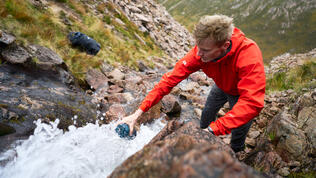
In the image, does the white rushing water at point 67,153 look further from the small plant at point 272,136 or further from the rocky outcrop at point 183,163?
the small plant at point 272,136

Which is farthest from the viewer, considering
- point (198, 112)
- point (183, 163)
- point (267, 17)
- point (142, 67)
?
point (267, 17)

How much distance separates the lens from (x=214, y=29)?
1932 mm

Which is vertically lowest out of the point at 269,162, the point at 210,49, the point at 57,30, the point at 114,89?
the point at 114,89

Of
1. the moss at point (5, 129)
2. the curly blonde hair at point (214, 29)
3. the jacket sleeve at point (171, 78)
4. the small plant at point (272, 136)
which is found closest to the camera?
the curly blonde hair at point (214, 29)

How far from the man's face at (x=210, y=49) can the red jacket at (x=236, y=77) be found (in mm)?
129

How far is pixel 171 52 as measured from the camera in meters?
17.9

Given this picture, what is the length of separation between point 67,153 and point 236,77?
8.95 feet

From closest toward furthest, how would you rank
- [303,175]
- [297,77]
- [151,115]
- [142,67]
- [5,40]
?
1. [303,175]
2. [5,40]
3. [151,115]
4. [297,77]
5. [142,67]

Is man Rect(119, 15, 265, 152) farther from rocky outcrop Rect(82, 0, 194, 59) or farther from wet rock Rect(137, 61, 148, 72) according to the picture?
rocky outcrop Rect(82, 0, 194, 59)

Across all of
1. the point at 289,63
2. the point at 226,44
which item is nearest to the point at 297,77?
the point at 289,63

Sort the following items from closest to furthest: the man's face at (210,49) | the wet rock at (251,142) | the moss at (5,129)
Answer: the man's face at (210,49)
the moss at (5,129)
the wet rock at (251,142)

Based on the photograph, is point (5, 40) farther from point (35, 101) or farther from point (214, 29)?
point (214, 29)

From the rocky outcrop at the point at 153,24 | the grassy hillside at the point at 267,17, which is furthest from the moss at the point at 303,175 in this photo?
the grassy hillside at the point at 267,17

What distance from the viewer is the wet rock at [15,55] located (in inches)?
129
